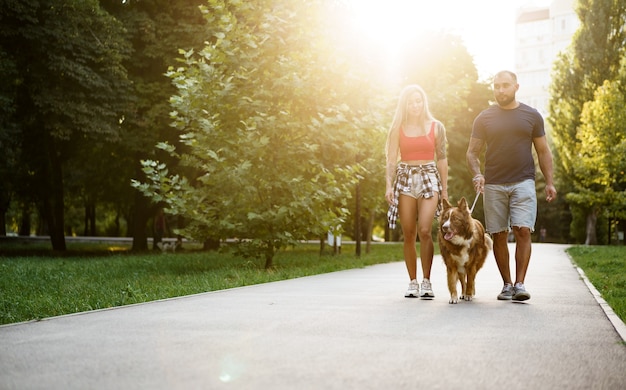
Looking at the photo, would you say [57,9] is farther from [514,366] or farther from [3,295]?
[514,366]

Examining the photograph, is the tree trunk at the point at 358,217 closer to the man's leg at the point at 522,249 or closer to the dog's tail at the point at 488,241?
the dog's tail at the point at 488,241

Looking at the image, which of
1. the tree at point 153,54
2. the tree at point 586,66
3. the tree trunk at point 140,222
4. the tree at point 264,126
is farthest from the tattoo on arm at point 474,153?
the tree at point 586,66

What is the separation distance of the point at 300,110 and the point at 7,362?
33.8ft

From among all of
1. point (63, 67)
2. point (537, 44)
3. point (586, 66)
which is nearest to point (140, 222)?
point (63, 67)

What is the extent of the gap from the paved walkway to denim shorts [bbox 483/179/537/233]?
0.85 meters

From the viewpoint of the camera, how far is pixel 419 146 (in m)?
8.41

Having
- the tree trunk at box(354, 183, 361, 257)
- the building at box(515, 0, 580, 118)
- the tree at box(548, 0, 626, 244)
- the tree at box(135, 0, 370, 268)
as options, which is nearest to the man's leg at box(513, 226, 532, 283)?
the tree at box(135, 0, 370, 268)

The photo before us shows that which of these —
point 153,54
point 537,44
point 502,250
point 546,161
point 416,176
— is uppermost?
point 537,44

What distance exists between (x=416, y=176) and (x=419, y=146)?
35 centimetres

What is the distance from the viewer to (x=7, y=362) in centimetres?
463

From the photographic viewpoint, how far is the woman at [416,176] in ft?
27.2

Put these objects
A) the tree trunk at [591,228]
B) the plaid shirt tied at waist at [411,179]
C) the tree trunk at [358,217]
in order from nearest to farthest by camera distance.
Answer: the plaid shirt tied at waist at [411,179] < the tree trunk at [358,217] < the tree trunk at [591,228]

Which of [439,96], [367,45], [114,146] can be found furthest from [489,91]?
[367,45]

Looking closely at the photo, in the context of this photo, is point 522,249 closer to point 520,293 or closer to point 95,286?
point 520,293
